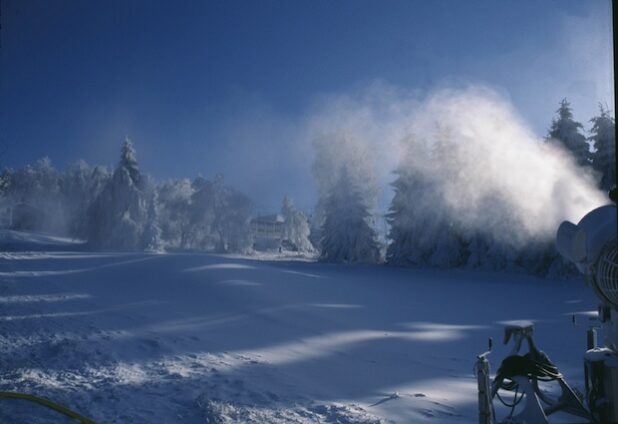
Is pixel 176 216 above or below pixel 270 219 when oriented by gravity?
below

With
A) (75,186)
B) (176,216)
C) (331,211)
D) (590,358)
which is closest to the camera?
(590,358)

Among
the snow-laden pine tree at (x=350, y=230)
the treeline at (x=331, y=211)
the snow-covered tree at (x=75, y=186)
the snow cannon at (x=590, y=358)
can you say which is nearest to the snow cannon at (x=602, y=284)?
the snow cannon at (x=590, y=358)

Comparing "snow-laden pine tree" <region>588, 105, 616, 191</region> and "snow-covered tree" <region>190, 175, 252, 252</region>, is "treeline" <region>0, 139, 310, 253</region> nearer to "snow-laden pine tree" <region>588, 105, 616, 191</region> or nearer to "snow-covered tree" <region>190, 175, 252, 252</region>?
"snow-covered tree" <region>190, 175, 252, 252</region>

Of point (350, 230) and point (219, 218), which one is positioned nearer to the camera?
point (350, 230)

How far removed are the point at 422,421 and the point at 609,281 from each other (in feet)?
9.56

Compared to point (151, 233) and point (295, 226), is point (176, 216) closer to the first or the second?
point (151, 233)

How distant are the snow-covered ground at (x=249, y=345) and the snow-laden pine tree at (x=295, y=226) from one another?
58095mm

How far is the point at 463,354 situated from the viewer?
8195 mm

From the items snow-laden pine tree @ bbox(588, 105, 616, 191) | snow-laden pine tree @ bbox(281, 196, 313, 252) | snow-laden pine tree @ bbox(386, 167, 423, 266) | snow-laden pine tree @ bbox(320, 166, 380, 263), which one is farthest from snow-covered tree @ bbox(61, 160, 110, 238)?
snow-laden pine tree @ bbox(588, 105, 616, 191)

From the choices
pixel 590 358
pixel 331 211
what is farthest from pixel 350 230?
pixel 590 358

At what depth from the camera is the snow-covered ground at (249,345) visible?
4984mm

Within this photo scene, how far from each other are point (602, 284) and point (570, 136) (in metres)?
28.2

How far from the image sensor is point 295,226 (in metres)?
80.6

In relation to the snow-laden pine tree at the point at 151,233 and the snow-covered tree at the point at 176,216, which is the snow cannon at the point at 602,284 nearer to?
the snow-laden pine tree at the point at 151,233
